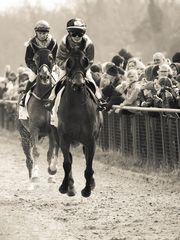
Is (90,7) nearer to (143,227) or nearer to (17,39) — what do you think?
(17,39)

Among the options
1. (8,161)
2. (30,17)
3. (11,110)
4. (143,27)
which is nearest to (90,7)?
(30,17)

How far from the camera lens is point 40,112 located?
12797 mm

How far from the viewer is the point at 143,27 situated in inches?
1970

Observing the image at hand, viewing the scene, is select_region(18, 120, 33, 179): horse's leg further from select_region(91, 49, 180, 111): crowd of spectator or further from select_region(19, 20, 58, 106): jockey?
select_region(91, 49, 180, 111): crowd of spectator

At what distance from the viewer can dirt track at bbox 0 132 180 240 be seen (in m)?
8.16

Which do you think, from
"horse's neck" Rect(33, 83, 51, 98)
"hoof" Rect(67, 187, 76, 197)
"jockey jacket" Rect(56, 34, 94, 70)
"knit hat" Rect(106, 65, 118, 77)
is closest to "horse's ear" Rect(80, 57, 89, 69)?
"jockey jacket" Rect(56, 34, 94, 70)

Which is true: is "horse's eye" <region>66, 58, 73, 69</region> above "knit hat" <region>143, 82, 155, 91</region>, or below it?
above

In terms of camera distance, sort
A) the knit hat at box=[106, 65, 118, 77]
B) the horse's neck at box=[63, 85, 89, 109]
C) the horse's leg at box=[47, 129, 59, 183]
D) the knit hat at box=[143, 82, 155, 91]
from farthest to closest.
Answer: the knit hat at box=[106, 65, 118, 77], the knit hat at box=[143, 82, 155, 91], the horse's leg at box=[47, 129, 59, 183], the horse's neck at box=[63, 85, 89, 109]

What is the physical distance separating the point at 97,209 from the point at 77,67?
1954 mm

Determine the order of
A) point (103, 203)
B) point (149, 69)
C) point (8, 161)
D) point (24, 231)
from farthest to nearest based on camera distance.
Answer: point (8, 161) → point (149, 69) → point (103, 203) → point (24, 231)

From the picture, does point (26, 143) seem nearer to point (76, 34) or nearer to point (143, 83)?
point (143, 83)

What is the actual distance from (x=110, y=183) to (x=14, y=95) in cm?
1109

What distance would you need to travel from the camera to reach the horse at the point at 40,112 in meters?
12.2

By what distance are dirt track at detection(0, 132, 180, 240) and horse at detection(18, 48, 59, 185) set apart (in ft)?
1.41
